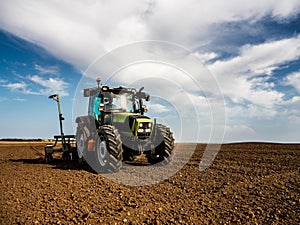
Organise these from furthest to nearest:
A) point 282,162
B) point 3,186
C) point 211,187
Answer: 1. point 282,162
2. point 3,186
3. point 211,187

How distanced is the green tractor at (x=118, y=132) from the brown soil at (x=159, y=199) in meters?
0.99

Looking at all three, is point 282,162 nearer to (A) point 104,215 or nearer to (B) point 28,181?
(A) point 104,215

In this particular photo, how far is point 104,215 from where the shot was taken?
4.51m

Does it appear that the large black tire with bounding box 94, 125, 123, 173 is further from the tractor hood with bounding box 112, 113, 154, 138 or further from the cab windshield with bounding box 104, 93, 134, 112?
the cab windshield with bounding box 104, 93, 134, 112

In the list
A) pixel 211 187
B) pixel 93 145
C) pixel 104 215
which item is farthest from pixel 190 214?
pixel 93 145

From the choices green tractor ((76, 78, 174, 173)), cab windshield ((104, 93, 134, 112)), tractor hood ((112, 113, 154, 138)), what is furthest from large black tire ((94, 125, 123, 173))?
cab windshield ((104, 93, 134, 112))

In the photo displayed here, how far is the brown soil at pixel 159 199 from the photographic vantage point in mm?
4438

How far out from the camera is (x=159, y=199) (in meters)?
5.46

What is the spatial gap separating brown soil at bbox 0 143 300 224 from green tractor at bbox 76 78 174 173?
986 mm

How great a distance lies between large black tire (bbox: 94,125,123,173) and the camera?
7863 mm

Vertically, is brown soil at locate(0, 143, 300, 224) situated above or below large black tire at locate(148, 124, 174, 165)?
below

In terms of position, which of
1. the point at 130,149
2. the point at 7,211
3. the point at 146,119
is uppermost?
the point at 146,119

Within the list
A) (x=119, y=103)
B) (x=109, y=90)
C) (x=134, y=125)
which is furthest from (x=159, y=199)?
(x=109, y=90)

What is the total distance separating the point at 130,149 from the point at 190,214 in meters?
4.40
